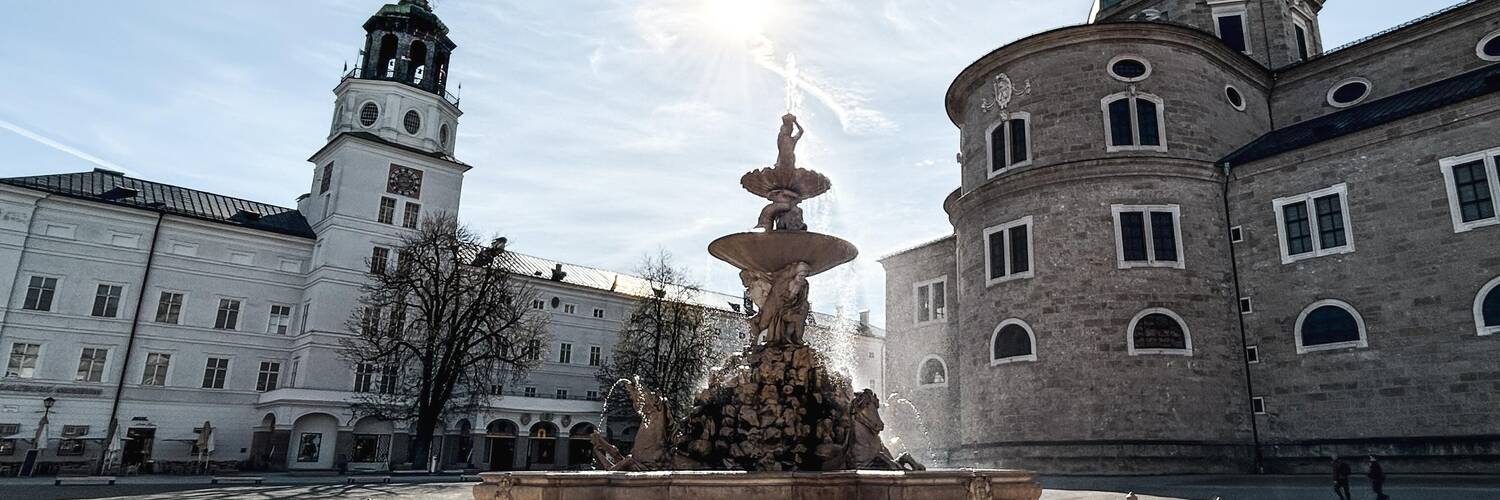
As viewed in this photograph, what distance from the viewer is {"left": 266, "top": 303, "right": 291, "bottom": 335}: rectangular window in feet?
122

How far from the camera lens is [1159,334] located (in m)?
21.2

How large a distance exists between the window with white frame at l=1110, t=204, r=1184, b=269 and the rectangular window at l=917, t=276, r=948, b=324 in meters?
8.98

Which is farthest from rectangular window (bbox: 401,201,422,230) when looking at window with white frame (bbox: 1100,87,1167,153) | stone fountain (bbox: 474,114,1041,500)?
stone fountain (bbox: 474,114,1041,500)

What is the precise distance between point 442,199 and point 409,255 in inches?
405

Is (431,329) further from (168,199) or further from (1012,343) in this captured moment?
(1012,343)

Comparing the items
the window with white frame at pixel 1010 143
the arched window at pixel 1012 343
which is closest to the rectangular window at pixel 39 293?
the arched window at pixel 1012 343

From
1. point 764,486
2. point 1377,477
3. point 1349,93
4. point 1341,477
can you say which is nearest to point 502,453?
point 1341,477

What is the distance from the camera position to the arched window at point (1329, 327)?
19.4m

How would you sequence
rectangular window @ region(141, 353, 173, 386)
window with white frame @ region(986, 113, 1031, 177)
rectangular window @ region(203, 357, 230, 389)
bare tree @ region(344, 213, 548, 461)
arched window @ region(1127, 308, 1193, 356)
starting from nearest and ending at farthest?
1. arched window @ region(1127, 308, 1193, 356)
2. window with white frame @ region(986, 113, 1031, 177)
3. bare tree @ region(344, 213, 548, 461)
4. rectangular window @ region(141, 353, 173, 386)
5. rectangular window @ region(203, 357, 230, 389)

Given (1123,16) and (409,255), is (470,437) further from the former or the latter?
(1123,16)

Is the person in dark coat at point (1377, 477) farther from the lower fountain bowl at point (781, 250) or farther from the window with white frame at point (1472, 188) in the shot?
the lower fountain bowl at point (781, 250)

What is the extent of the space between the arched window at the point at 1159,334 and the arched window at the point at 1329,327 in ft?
8.27

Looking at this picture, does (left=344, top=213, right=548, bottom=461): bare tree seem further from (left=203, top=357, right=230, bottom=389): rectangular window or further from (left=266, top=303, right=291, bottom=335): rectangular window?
(left=203, top=357, right=230, bottom=389): rectangular window

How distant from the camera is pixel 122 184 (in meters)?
36.6
